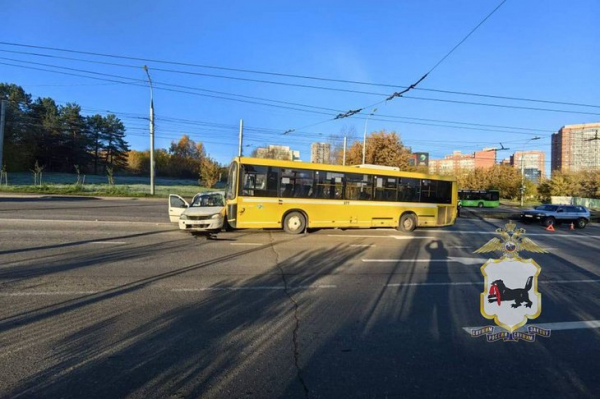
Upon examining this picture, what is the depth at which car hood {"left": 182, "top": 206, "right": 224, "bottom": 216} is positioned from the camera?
12349 mm

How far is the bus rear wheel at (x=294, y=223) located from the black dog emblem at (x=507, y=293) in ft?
32.1

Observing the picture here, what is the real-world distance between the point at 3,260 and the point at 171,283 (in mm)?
4125

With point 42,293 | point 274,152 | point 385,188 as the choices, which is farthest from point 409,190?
point 274,152

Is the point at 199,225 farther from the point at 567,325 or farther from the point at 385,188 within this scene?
the point at 567,325

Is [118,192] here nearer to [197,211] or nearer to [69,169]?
[197,211]

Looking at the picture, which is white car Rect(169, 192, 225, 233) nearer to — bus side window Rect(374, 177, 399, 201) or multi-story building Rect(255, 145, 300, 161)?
bus side window Rect(374, 177, 399, 201)

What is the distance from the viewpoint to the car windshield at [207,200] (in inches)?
541

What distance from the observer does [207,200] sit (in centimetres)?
1403

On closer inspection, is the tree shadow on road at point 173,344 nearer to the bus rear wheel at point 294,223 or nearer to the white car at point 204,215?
the white car at point 204,215

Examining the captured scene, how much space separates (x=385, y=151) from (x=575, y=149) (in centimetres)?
2822

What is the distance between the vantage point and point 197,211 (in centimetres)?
1256

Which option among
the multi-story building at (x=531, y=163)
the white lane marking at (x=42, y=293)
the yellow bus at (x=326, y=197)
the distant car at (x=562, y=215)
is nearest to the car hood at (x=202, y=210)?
the yellow bus at (x=326, y=197)

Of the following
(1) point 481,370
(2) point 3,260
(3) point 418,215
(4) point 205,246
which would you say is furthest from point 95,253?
(3) point 418,215

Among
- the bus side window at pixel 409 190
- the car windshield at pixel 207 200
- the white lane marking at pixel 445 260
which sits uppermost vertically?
the bus side window at pixel 409 190
